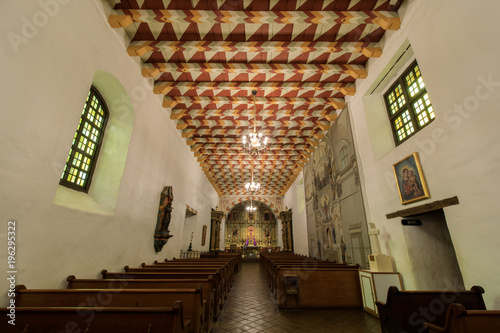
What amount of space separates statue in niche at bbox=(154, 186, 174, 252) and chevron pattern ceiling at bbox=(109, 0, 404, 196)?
2.98 meters

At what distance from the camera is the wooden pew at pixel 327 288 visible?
507 centimetres

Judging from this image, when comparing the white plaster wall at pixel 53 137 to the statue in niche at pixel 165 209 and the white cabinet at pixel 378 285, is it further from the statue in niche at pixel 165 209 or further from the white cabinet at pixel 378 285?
the white cabinet at pixel 378 285

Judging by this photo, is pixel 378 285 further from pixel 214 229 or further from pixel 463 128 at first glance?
pixel 214 229

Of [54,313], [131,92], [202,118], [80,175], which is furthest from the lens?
[202,118]

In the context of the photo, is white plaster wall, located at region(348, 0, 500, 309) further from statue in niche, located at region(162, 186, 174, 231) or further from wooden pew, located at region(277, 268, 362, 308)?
statue in niche, located at region(162, 186, 174, 231)

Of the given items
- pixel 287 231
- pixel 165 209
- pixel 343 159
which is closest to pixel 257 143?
pixel 343 159

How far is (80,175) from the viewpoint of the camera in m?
4.49

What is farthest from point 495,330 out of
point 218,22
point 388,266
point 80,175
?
point 80,175

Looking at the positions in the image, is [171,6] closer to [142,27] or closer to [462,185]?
[142,27]

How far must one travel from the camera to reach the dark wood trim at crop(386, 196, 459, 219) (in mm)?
3392

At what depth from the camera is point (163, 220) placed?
22.7 feet

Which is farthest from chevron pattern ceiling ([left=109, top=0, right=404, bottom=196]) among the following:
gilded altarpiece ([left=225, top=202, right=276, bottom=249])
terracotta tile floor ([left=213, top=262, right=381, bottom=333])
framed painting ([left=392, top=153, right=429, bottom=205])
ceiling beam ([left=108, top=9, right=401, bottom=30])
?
gilded altarpiece ([left=225, top=202, right=276, bottom=249])

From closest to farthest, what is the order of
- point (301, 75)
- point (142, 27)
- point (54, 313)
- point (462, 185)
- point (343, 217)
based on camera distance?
point (54, 313) → point (462, 185) → point (142, 27) → point (301, 75) → point (343, 217)

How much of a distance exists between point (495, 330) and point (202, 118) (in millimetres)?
8617
